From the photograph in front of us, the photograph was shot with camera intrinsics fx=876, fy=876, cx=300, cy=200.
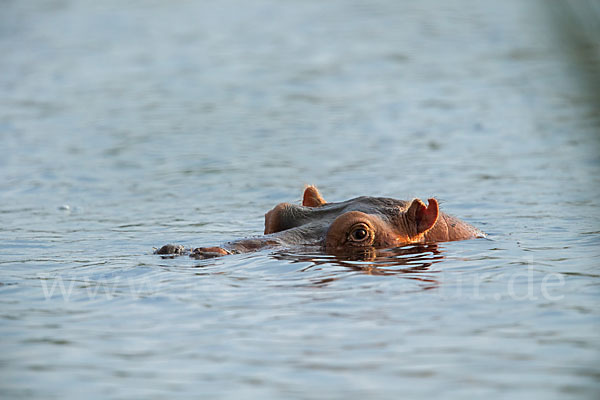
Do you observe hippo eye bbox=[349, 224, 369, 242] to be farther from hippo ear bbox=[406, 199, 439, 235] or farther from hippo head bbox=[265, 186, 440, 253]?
hippo ear bbox=[406, 199, 439, 235]

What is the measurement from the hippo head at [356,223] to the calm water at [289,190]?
12.0 inches

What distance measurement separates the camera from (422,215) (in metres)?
7.95

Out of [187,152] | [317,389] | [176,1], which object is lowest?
[317,389]

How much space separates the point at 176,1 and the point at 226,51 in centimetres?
752

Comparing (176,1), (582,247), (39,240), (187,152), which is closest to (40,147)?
(187,152)

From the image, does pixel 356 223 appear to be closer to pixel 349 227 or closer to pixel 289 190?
pixel 349 227

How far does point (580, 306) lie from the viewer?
5648 millimetres

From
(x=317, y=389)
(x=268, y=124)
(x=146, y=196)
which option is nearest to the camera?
(x=317, y=389)

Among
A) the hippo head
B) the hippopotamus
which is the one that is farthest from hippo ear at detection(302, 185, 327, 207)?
the hippo head

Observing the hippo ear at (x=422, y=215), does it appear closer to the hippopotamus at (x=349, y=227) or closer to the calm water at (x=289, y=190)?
the hippopotamus at (x=349, y=227)

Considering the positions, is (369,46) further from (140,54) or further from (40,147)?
(40,147)

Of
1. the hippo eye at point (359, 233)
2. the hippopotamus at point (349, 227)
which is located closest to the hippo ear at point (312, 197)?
the hippopotamus at point (349, 227)

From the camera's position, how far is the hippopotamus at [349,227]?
750 centimetres

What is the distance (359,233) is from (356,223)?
0.11 metres
